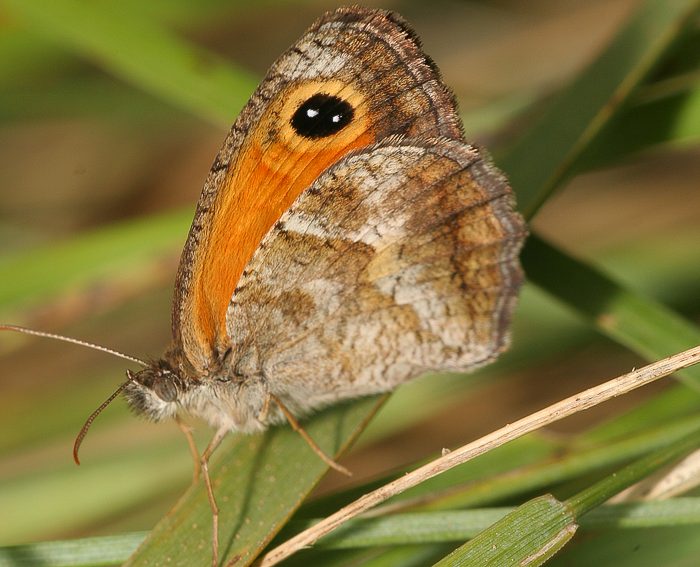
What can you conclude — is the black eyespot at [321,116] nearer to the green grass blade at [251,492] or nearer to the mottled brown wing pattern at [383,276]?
the mottled brown wing pattern at [383,276]

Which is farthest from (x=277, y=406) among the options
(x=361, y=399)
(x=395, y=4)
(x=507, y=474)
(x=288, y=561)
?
(x=395, y=4)

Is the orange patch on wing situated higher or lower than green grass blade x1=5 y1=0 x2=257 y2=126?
lower

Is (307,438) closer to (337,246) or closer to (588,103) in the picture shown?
(337,246)

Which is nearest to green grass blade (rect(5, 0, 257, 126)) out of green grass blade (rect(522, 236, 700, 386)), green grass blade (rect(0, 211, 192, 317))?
green grass blade (rect(0, 211, 192, 317))

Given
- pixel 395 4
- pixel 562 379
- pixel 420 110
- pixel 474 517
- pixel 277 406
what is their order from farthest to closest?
pixel 395 4
pixel 562 379
pixel 277 406
pixel 420 110
pixel 474 517

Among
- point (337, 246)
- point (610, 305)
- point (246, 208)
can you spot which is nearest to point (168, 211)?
point (246, 208)

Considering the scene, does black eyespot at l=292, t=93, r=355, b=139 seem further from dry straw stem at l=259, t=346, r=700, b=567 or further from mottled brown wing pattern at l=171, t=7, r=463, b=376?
dry straw stem at l=259, t=346, r=700, b=567

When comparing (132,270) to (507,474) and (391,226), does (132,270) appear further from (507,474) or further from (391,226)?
Result: (507,474)
